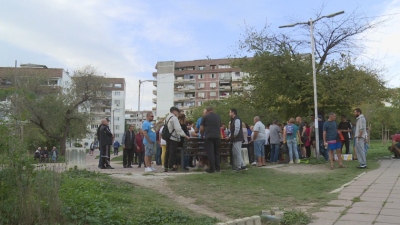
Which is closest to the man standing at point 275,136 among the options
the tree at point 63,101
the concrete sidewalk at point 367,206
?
the concrete sidewalk at point 367,206

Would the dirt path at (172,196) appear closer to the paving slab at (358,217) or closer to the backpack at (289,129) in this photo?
the paving slab at (358,217)

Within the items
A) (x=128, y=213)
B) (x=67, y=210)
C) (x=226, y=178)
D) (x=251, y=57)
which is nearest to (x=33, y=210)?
(x=67, y=210)

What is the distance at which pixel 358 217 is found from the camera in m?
4.82

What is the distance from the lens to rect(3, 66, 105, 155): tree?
115 feet

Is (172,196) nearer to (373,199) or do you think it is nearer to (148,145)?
(373,199)

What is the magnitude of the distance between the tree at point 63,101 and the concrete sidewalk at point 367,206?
32389 mm

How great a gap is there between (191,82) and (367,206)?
94.5 metres

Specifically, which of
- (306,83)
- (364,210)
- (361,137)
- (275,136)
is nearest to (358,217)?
(364,210)

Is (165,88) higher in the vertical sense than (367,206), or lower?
higher

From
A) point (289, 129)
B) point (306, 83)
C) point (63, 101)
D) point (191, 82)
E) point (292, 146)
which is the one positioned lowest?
point (292, 146)

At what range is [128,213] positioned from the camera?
4.74 meters

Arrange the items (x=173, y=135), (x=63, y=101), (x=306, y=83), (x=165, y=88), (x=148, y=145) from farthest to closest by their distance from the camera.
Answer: (x=165, y=88)
(x=63, y=101)
(x=306, y=83)
(x=148, y=145)
(x=173, y=135)

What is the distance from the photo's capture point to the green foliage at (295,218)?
4.64 meters

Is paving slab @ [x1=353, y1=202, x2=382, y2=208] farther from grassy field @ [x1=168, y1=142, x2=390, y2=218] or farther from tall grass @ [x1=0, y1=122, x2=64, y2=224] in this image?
tall grass @ [x1=0, y1=122, x2=64, y2=224]
